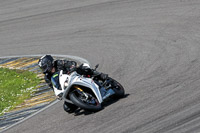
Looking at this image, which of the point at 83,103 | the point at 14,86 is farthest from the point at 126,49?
the point at 83,103

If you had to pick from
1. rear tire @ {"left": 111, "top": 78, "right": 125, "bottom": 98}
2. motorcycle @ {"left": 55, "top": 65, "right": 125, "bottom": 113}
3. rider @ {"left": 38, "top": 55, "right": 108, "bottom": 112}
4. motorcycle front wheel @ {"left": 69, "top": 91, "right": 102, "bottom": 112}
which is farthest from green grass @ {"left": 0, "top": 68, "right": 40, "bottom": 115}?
rear tire @ {"left": 111, "top": 78, "right": 125, "bottom": 98}

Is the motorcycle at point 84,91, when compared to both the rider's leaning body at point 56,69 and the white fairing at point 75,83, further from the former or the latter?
the rider's leaning body at point 56,69

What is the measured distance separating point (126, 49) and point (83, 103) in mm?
5215

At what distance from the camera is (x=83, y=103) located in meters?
9.70

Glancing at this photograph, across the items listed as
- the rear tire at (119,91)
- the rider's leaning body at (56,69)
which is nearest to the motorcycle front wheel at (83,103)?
the rider's leaning body at (56,69)

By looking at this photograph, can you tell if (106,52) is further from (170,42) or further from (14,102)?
(14,102)

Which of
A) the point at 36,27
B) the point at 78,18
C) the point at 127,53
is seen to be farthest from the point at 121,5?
the point at 127,53

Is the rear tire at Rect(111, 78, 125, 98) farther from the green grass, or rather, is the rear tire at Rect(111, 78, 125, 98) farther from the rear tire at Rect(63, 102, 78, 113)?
the green grass

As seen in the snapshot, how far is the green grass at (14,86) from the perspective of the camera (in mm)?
13171

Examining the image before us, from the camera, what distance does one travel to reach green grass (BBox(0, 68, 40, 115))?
13.2 metres

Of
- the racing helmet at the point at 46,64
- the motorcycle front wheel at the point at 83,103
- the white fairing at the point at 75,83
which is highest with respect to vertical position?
the racing helmet at the point at 46,64

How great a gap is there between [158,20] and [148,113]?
770 cm

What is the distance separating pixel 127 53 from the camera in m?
14.1

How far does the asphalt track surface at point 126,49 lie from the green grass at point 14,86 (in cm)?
173
